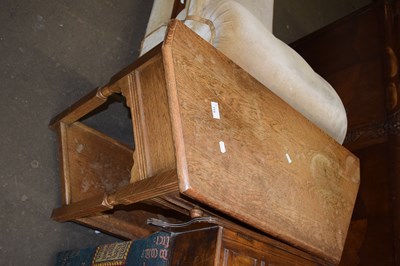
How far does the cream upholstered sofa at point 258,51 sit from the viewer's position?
1.31 meters

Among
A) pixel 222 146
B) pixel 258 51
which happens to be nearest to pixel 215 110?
pixel 222 146

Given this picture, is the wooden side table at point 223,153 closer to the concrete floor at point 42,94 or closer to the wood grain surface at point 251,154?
the wood grain surface at point 251,154

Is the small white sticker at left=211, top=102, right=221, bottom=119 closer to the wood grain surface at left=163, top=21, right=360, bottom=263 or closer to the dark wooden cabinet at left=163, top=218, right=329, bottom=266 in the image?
the wood grain surface at left=163, top=21, right=360, bottom=263

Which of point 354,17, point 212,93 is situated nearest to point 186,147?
point 212,93

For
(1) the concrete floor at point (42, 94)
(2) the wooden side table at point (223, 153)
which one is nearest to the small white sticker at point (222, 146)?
(2) the wooden side table at point (223, 153)

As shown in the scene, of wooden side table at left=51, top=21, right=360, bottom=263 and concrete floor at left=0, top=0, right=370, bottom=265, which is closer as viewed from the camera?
wooden side table at left=51, top=21, right=360, bottom=263

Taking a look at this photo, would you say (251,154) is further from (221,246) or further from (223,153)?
(221,246)

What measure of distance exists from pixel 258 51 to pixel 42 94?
0.89 meters

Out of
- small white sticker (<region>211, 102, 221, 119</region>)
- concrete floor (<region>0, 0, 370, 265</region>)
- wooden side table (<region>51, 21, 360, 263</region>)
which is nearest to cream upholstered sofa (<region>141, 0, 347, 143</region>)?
wooden side table (<region>51, 21, 360, 263</region>)

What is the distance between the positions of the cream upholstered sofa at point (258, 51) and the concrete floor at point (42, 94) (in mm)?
404

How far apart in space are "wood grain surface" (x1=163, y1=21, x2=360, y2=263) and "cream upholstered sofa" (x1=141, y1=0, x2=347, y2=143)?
0.08m

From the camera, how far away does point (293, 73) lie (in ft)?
4.83

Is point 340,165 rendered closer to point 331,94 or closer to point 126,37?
point 331,94

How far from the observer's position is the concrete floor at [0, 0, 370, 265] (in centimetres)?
160
